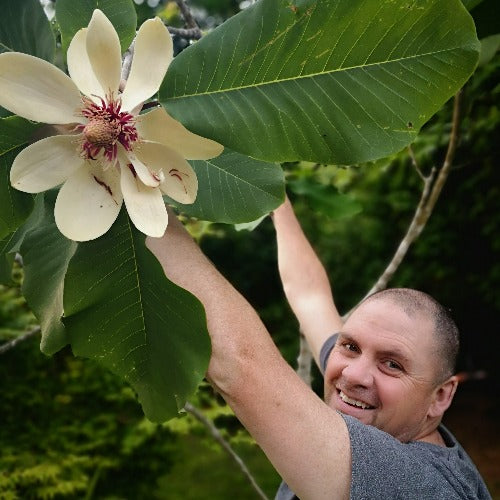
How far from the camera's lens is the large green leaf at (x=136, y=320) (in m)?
0.93

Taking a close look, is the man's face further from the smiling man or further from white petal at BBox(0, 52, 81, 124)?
white petal at BBox(0, 52, 81, 124)

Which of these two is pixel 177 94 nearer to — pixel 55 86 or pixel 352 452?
pixel 55 86

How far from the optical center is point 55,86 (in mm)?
803

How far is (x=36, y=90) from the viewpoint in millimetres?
795

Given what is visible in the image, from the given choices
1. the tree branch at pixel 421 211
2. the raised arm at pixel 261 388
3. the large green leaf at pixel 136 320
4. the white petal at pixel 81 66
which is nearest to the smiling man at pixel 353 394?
the raised arm at pixel 261 388

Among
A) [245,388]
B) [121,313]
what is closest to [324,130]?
[121,313]

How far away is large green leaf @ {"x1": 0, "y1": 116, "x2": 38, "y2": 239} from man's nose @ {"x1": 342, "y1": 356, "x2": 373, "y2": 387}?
0.97 m

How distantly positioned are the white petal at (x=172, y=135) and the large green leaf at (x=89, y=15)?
0.62ft

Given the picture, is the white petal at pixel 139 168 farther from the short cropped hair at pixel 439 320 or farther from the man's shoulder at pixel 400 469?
the short cropped hair at pixel 439 320

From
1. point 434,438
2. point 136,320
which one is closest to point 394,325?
point 434,438

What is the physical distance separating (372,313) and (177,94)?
0.99 m

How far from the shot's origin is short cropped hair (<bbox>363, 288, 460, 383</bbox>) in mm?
1629

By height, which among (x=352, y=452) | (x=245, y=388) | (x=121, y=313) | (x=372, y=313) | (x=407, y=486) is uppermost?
(x=121, y=313)

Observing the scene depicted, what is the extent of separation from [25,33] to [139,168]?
0.27m
